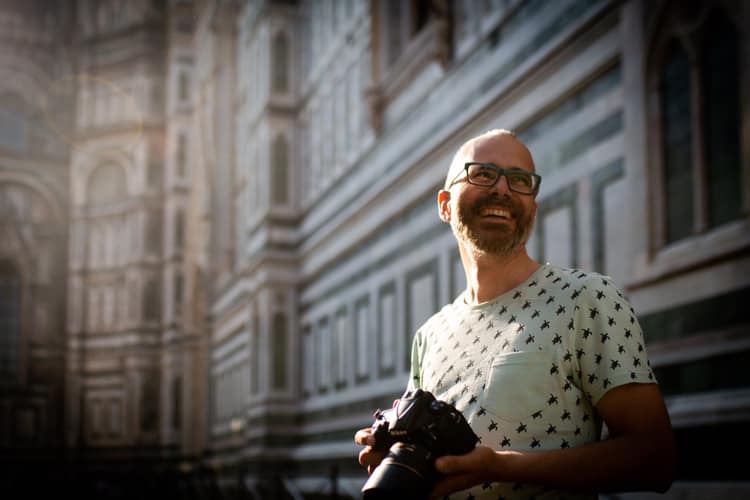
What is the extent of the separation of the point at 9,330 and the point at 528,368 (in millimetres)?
37127

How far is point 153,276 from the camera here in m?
35.9

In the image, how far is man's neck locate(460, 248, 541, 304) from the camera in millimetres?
2443

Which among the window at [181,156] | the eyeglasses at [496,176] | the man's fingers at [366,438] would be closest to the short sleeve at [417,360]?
the man's fingers at [366,438]

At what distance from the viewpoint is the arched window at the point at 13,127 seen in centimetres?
3856

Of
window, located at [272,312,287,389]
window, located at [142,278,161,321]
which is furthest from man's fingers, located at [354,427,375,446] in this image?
window, located at [142,278,161,321]

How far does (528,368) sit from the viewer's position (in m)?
2.26

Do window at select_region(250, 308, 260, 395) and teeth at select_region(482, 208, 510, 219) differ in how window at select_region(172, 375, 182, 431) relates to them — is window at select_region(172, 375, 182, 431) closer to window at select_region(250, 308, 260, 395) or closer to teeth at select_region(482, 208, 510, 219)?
window at select_region(250, 308, 260, 395)

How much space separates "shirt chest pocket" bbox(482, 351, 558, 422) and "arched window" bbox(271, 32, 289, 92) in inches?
688

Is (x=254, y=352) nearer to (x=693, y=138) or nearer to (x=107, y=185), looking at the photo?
(x=693, y=138)

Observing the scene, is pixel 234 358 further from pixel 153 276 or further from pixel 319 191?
pixel 153 276

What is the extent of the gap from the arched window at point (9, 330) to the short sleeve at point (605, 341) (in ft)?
121

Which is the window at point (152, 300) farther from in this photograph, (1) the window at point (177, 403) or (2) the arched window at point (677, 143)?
(2) the arched window at point (677, 143)

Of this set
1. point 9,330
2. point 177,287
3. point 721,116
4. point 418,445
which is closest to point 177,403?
point 177,287

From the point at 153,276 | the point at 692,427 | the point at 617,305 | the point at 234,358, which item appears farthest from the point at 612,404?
the point at 153,276
